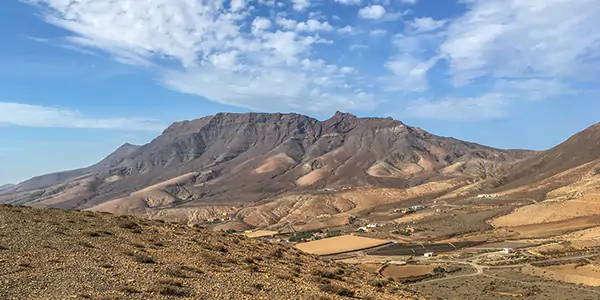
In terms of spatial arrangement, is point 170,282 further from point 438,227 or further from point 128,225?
point 438,227

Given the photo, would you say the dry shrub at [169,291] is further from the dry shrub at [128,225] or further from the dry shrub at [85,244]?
the dry shrub at [128,225]

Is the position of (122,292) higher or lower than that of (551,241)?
higher

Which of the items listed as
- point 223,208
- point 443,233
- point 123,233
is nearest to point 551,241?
point 443,233

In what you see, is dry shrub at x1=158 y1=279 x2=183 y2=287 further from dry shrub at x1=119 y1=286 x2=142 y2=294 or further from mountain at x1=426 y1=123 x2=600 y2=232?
mountain at x1=426 y1=123 x2=600 y2=232

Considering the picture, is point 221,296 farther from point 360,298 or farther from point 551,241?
point 551,241

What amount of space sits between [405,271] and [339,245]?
2644cm

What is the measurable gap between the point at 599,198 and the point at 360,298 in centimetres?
9576

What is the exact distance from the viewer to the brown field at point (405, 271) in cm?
5130

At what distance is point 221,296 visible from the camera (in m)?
14.6

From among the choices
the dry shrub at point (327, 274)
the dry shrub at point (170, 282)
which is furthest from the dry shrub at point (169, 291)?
the dry shrub at point (327, 274)

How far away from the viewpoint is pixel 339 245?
79.4 metres

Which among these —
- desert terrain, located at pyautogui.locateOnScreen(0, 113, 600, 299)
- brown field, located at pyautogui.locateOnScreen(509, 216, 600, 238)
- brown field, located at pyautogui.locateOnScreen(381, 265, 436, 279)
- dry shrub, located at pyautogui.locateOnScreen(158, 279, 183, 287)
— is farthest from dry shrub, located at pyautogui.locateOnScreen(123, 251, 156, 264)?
brown field, located at pyautogui.locateOnScreen(509, 216, 600, 238)

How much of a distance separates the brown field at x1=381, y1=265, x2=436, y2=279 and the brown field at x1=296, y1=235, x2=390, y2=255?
19067mm

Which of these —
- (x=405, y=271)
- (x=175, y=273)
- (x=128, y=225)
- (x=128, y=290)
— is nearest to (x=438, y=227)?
(x=405, y=271)
